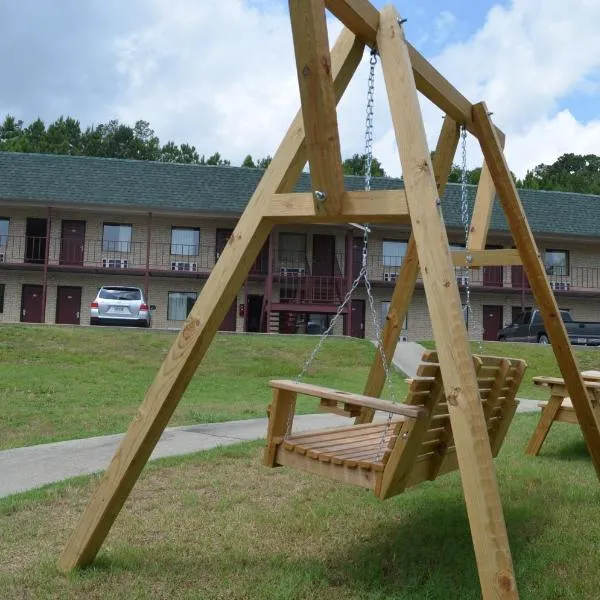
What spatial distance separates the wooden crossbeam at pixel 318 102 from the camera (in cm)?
284

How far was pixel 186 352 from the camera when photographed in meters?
3.27

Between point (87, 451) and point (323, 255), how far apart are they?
23.9 m

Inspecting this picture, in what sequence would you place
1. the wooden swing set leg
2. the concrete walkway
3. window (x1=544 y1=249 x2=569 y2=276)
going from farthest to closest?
window (x1=544 y1=249 x2=569 y2=276), the concrete walkway, the wooden swing set leg

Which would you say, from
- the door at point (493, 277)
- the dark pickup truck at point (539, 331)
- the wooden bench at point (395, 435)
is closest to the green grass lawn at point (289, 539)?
the wooden bench at point (395, 435)

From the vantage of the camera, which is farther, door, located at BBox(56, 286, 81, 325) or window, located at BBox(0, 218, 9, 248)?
window, located at BBox(0, 218, 9, 248)

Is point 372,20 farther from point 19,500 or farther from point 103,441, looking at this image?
point 103,441

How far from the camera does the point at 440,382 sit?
10.1 feet

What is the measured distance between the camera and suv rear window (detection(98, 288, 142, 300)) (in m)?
22.0

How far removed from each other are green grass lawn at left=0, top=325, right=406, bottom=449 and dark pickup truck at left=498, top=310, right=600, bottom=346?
792 cm

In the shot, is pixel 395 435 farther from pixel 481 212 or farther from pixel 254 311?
pixel 254 311

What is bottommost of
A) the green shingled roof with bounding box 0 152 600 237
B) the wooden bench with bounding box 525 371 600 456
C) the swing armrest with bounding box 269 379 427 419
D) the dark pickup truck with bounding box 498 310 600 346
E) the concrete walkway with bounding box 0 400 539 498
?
the concrete walkway with bounding box 0 400 539 498

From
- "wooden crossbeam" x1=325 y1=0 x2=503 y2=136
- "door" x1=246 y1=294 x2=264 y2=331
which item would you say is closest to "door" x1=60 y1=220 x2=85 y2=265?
"door" x1=246 y1=294 x2=264 y2=331

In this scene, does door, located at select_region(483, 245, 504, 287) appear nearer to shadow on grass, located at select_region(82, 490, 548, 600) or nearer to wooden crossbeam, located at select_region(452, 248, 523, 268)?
wooden crossbeam, located at select_region(452, 248, 523, 268)

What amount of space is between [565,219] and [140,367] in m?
23.1
